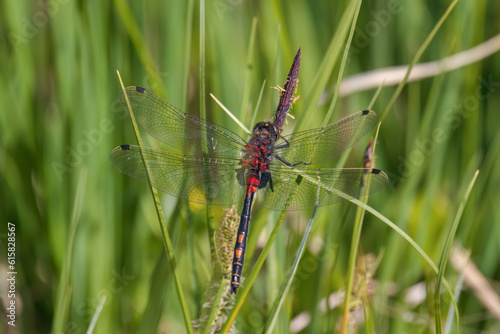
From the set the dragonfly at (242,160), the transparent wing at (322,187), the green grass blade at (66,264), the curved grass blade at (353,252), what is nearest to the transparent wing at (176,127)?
the dragonfly at (242,160)

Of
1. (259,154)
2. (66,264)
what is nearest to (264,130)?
(259,154)

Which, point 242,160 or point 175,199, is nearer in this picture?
point 242,160

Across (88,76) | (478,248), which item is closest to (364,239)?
(478,248)

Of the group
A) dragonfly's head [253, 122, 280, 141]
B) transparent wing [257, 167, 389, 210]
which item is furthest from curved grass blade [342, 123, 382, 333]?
dragonfly's head [253, 122, 280, 141]

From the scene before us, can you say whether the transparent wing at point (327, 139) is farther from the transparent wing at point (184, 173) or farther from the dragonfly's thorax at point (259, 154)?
the transparent wing at point (184, 173)

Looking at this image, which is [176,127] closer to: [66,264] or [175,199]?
[175,199]

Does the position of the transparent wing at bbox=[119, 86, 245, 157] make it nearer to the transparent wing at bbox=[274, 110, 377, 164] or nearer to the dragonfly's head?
the dragonfly's head

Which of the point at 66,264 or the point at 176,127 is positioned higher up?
the point at 176,127
